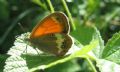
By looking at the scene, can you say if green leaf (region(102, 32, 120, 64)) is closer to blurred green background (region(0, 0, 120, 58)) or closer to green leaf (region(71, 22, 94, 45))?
green leaf (region(71, 22, 94, 45))

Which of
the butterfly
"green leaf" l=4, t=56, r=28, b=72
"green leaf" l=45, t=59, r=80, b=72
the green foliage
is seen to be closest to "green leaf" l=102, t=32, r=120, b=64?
the green foliage

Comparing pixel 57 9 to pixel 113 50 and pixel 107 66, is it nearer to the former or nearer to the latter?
pixel 113 50

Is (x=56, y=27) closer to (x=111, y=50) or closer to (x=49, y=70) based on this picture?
(x=111, y=50)

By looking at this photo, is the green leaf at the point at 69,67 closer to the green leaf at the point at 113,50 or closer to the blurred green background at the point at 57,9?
the blurred green background at the point at 57,9

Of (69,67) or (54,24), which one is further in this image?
(69,67)

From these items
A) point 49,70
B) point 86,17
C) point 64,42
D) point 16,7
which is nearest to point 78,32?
point 64,42

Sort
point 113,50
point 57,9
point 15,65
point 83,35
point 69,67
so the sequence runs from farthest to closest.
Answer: point 57,9, point 69,67, point 83,35, point 113,50, point 15,65

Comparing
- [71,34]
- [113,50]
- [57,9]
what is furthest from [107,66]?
[57,9]
